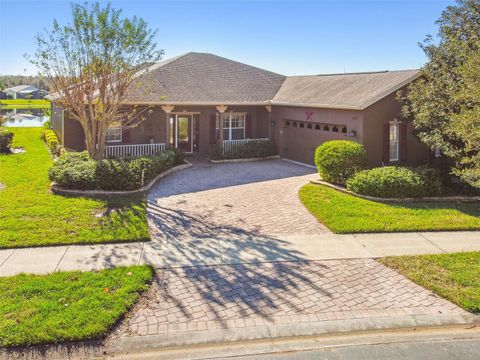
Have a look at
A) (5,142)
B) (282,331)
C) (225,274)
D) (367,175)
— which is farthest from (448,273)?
(5,142)

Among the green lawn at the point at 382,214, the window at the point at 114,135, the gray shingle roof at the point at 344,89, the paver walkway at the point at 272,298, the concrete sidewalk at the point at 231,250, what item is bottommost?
the paver walkway at the point at 272,298

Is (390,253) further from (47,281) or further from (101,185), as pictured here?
(101,185)

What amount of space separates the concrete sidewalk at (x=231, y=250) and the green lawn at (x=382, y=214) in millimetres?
466

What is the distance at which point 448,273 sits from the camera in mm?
7980

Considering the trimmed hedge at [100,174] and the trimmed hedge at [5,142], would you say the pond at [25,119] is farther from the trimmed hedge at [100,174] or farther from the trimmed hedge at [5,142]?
the trimmed hedge at [100,174]

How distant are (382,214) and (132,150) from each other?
11943 millimetres

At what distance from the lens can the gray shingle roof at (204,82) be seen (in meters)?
19.5

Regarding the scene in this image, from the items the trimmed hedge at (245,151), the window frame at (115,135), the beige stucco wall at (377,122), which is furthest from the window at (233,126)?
the beige stucco wall at (377,122)

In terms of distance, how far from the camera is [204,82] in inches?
865

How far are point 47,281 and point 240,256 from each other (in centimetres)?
369

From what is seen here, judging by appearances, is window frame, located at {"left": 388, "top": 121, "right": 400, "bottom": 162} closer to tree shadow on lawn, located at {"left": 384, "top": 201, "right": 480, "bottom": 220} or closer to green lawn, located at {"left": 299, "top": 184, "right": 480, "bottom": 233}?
tree shadow on lawn, located at {"left": 384, "top": 201, "right": 480, "bottom": 220}

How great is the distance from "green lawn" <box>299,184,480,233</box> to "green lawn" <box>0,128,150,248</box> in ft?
16.6

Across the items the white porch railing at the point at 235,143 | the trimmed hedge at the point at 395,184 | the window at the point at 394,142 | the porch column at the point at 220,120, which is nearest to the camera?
the trimmed hedge at the point at 395,184

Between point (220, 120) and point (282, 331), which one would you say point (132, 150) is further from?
point (282, 331)
